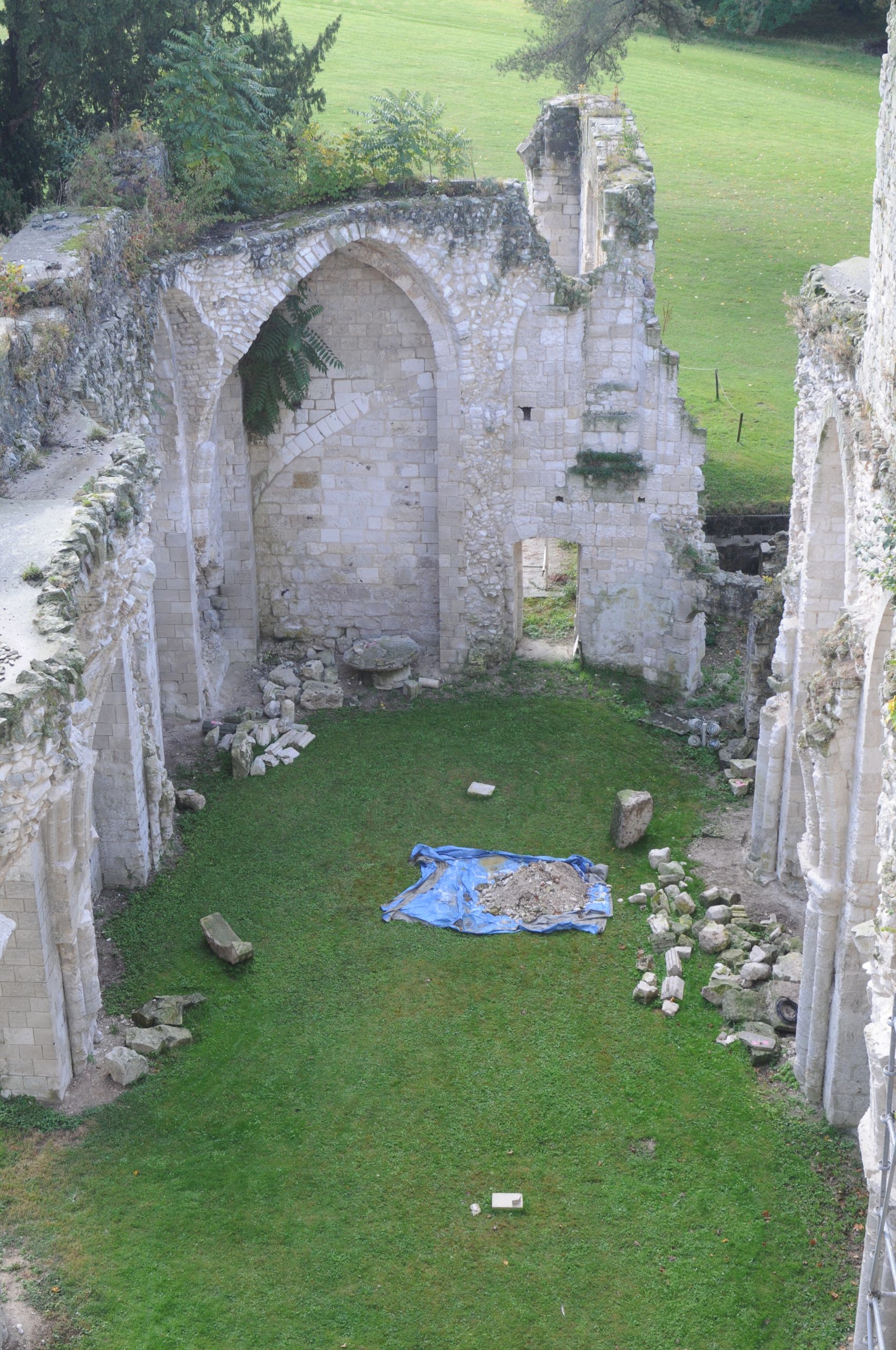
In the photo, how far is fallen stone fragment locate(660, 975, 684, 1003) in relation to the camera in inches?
479

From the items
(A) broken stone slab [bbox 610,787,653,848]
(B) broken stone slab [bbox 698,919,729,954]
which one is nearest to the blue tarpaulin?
(A) broken stone slab [bbox 610,787,653,848]

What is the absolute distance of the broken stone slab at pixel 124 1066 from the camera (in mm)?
11211

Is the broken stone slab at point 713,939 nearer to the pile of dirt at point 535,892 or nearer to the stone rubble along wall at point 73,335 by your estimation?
the pile of dirt at point 535,892

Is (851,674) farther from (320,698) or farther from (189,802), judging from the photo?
(320,698)

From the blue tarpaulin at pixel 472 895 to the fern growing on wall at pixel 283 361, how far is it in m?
5.64

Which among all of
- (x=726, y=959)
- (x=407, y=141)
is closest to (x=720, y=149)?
(x=407, y=141)

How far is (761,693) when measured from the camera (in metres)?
15.8

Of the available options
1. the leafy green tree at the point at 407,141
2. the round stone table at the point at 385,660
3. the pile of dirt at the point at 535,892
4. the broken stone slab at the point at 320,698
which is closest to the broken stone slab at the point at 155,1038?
the pile of dirt at the point at 535,892

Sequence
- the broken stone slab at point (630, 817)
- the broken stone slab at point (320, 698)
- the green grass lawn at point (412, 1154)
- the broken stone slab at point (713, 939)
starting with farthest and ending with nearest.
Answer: the broken stone slab at point (320, 698), the broken stone slab at point (630, 817), the broken stone slab at point (713, 939), the green grass lawn at point (412, 1154)

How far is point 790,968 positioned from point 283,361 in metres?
8.70

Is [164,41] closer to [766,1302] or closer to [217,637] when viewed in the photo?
[217,637]

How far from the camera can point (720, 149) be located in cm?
3362

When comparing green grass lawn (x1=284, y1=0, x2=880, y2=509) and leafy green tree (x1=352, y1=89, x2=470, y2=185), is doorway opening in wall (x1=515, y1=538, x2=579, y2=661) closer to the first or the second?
green grass lawn (x1=284, y1=0, x2=880, y2=509)

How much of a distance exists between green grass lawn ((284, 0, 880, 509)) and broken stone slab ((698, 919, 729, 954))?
9698 millimetres
